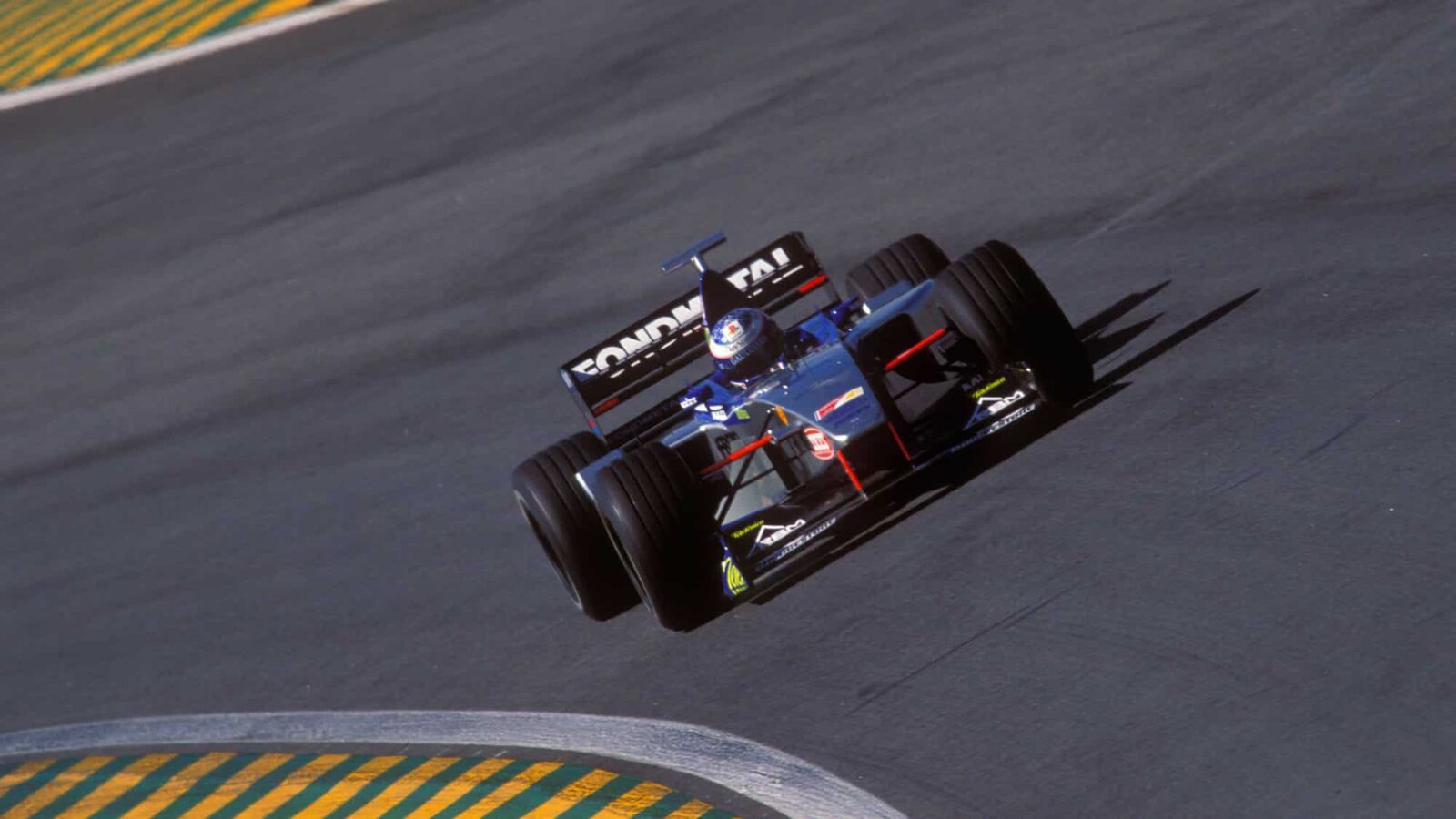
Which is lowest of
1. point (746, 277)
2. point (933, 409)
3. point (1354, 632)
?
point (1354, 632)

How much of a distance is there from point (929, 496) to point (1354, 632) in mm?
3298

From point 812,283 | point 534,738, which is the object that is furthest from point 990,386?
point 534,738

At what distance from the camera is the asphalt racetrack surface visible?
7789 mm

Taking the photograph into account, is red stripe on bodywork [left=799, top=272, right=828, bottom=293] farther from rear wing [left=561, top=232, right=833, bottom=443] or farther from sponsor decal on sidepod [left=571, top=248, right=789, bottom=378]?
sponsor decal on sidepod [left=571, top=248, right=789, bottom=378]

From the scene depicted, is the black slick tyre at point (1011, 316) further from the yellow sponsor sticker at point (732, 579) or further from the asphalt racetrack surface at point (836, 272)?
the yellow sponsor sticker at point (732, 579)

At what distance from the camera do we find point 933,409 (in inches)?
413

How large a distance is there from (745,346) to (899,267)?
1.39m

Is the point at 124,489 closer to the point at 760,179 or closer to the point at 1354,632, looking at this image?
the point at 760,179

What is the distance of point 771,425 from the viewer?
34.1 ft

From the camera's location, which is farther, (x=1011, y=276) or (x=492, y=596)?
(x=492, y=596)

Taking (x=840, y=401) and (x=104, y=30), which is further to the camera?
(x=104, y=30)

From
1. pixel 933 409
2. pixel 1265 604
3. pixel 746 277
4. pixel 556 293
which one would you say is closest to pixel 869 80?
pixel 556 293

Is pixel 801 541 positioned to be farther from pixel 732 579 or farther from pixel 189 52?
pixel 189 52

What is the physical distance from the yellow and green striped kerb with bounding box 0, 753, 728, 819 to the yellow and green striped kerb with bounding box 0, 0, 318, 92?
20464 millimetres
